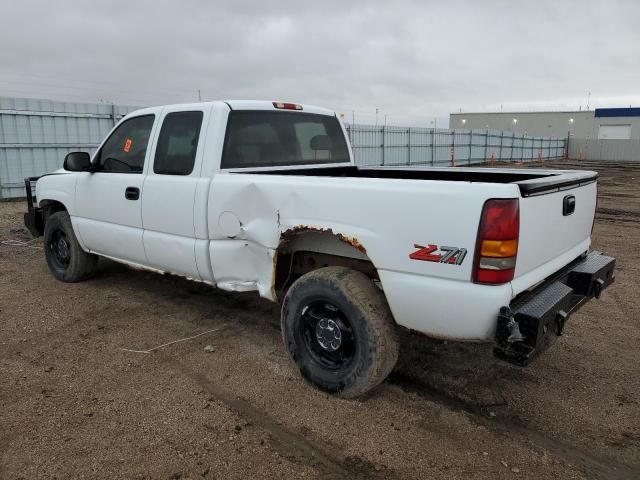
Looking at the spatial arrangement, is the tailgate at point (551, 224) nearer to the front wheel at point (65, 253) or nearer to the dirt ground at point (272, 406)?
the dirt ground at point (272, 406)

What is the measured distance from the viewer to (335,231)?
3.15 meters

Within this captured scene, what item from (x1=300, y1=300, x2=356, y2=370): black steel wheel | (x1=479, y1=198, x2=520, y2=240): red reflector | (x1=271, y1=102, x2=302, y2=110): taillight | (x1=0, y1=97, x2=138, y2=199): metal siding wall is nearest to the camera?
(x1=479, y1=198, x2=520, y2=240): red reflector

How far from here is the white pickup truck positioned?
2.67 meters

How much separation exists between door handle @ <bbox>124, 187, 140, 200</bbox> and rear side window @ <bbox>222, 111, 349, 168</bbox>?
1.04 metres

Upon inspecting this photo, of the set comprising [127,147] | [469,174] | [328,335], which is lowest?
[328,335]

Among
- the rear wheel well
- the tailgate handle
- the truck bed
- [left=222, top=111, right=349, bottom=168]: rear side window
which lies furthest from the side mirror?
the tailgate handle

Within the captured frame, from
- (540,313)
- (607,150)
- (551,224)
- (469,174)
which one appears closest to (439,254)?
(540,313)

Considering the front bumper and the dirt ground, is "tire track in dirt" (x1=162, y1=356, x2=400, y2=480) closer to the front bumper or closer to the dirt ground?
the dirt ground

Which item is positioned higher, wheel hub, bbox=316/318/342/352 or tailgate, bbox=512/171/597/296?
tailgate, bbox=512/171/597/296

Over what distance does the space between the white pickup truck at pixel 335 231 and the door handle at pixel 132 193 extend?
0.01 m

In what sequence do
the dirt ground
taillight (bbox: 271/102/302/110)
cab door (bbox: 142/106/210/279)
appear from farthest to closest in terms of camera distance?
taillight (bbox: 271/102/302/110), cab door (bbox: 142/106/210/279), the dirt ground

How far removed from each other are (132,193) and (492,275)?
328 cm

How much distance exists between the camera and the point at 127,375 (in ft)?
12.1

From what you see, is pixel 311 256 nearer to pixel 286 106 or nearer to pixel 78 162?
pixel 286 106
